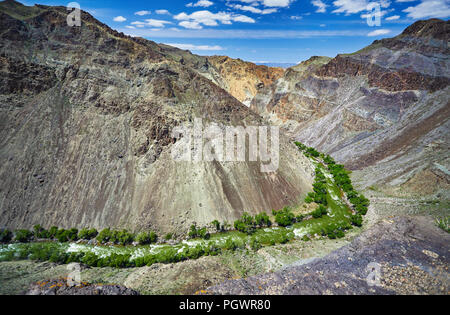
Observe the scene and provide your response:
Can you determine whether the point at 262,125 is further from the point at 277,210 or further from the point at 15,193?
the point at 15,193

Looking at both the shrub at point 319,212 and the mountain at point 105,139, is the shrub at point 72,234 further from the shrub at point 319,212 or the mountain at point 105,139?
the shrub at point 319,212

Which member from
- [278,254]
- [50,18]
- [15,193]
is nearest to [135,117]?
[15,193]

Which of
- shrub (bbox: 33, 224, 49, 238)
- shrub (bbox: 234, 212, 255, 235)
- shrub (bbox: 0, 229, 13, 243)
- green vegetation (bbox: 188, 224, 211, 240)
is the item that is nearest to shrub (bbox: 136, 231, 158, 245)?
green vegetation (bbox: 188, 224, 211, 240)

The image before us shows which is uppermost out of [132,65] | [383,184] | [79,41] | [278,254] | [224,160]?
[79,41]

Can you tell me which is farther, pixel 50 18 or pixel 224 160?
pixel 50 18

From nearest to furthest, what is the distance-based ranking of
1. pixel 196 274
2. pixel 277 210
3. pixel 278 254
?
pixel 196 274, pixel 278 254, pixel 277 210

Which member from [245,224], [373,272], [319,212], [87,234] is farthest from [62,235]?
[319,212]

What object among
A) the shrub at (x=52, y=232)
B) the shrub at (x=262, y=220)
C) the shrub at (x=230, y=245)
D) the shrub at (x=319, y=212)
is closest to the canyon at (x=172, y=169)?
the shrub at (x=230, y=245)

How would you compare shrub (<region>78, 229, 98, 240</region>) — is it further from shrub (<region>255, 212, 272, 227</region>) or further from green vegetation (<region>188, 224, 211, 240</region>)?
shrub (<region>255, 212, 272, 227</region>)
